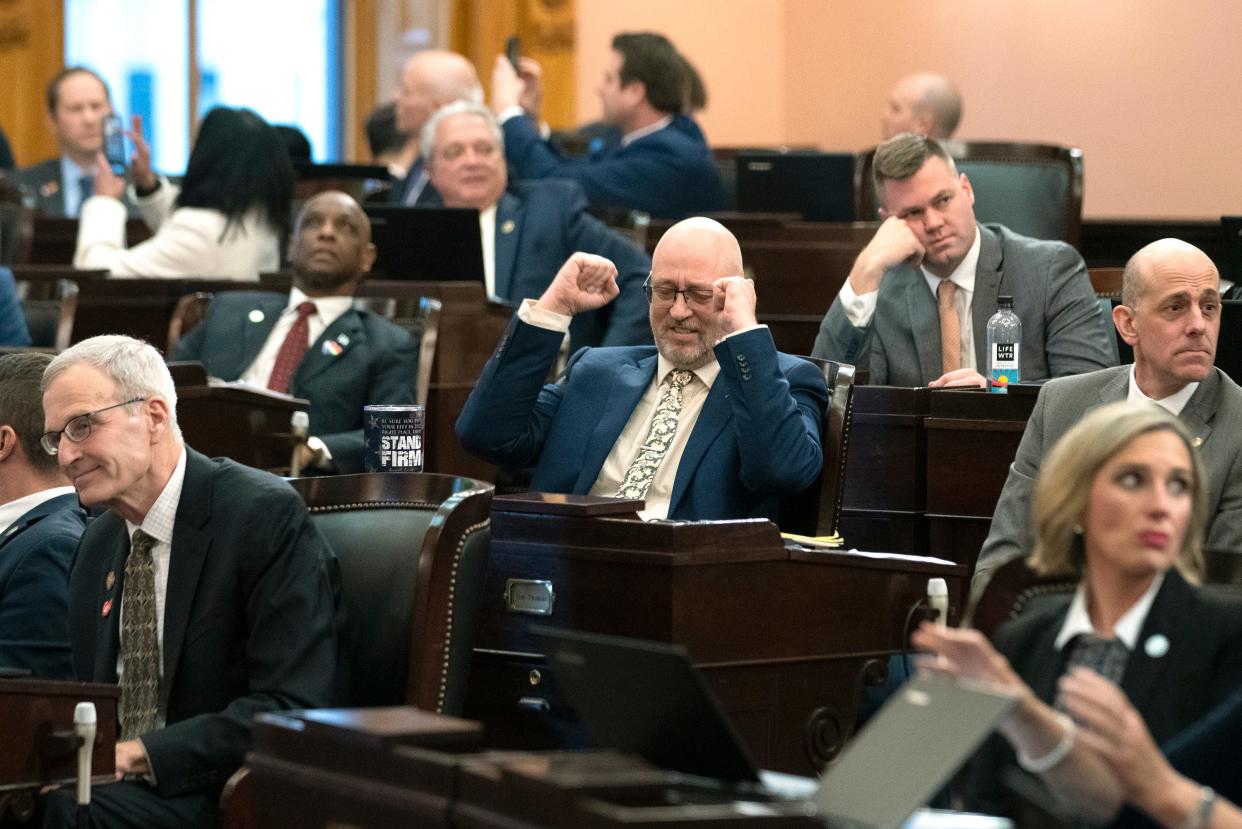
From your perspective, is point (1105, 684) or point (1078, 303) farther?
point (1078, 303)

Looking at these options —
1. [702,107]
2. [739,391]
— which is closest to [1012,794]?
[739,391]

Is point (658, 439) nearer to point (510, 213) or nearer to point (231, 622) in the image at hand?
point (231, 622)

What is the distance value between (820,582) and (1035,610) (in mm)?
1026

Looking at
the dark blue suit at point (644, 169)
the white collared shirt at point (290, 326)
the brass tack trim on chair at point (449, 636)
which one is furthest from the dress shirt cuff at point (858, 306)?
the dark blue suit at point (644, 169)

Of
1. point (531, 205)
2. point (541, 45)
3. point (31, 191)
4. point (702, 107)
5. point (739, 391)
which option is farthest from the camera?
point (541, 45)

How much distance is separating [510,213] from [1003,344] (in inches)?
77.7

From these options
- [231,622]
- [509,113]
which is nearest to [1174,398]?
[231,622]

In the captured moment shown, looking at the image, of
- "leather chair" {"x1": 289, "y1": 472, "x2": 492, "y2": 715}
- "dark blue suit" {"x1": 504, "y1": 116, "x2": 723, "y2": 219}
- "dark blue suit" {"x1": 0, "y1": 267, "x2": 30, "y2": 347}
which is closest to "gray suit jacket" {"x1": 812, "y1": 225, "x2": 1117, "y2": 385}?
"leather chair" {"x1": 289, "y1": 472, "x2": 492, "y2": 715}

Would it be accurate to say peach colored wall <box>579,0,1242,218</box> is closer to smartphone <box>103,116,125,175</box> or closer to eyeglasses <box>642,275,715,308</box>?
smartphone <box>103,116,125,175</box>

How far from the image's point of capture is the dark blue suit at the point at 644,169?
286 inches

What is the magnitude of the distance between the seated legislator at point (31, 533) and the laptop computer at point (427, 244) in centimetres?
218

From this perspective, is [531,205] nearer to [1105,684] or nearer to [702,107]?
[702,107]

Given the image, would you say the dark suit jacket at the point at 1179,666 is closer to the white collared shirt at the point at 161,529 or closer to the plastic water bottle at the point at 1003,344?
the white collared shirt at the point at 161,529

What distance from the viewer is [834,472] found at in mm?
A: 3918
